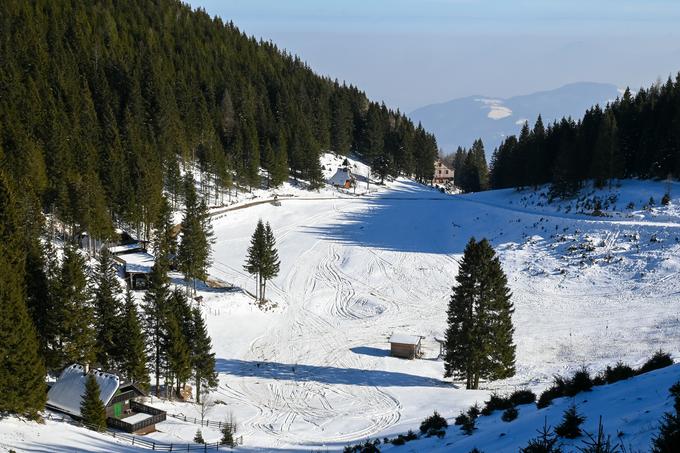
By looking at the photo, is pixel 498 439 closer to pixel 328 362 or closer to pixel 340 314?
pixel 328 362

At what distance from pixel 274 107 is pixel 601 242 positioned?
89963mm

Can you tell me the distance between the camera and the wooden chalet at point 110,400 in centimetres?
3183

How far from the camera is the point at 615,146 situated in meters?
71.4

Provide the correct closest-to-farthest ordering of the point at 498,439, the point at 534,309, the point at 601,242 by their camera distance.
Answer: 1. the point at 498,439
2. the point at 534,309
3. the point at 601,242

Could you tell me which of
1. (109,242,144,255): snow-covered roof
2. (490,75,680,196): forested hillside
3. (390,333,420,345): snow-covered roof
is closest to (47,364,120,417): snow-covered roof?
(390,333,420,345): snow-covered roof

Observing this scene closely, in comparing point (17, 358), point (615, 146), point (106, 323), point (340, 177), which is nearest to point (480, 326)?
point (106, 323)

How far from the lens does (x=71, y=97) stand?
82.1m

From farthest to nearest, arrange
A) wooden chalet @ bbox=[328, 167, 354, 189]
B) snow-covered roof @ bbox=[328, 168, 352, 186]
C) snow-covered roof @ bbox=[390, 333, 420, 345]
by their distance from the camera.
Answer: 1. snow-covered roof @ bbox=[328, 168, 352, 186]
2. wooden chalet @ bbox=[328, 167, 354, 189]
3. snow-covered roof @ bbox=[390, 333, 420, 345]

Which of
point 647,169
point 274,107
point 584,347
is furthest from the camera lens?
point 274,107

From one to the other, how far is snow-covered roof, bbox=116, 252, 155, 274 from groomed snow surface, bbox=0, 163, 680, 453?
6853 mm

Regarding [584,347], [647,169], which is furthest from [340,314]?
[647,169]

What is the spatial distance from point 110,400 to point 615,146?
67.3 m

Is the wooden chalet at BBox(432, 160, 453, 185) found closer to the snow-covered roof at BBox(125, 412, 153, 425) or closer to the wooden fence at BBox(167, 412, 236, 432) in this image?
the wooden fence at BBox(167, 412, 236, 432)

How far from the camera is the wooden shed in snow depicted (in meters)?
44.9
